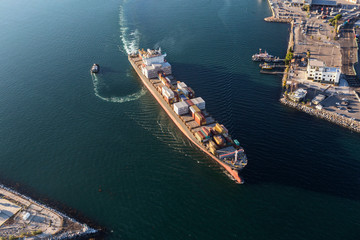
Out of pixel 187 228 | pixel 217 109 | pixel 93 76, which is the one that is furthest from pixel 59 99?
pixel 187 228

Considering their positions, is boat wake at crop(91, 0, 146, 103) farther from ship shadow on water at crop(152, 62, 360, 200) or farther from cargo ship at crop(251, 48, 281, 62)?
cargo ship at crop(251, 48, 281, 62)

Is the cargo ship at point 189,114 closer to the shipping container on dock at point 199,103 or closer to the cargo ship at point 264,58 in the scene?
the shipping container on dock at point 199,103

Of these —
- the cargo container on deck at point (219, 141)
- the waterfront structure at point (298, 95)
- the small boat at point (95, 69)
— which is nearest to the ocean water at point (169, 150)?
the small boat at point (95, 69)

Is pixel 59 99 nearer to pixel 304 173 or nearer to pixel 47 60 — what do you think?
pixel 47 60

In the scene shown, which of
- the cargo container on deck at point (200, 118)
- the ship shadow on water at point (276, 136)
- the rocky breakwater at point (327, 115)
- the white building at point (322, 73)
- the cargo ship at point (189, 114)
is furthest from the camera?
the white building at point (322, 73)

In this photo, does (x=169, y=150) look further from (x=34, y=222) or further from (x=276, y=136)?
(x=34, y=222)

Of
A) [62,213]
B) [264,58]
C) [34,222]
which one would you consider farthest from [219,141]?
[264,58]
